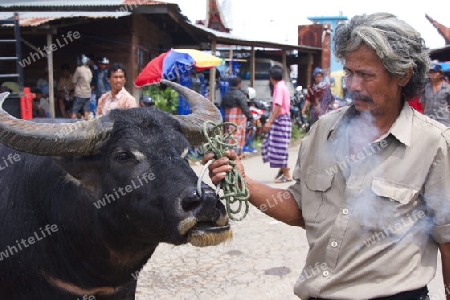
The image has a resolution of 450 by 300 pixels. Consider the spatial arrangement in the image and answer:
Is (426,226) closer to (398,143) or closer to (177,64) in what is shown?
(398,143)

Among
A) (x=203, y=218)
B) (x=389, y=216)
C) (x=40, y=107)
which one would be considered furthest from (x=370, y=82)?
(x=40, y=107)

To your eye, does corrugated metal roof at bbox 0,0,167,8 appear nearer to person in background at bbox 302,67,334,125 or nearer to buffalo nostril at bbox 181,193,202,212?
person in background at bbox 302,67,334,125

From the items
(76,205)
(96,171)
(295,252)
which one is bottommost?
(295,252)

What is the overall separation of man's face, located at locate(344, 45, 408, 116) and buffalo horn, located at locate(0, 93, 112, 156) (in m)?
1.17

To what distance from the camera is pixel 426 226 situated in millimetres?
1856

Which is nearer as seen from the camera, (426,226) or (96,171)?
(426,226)

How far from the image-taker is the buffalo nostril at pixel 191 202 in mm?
2045

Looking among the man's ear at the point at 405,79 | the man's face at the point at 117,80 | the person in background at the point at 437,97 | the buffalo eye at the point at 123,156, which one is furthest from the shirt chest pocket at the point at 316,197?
the person in background at the point at 437,97

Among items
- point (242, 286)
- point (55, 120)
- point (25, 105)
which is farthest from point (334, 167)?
point (25, 105)

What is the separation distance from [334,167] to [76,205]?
1295 mm

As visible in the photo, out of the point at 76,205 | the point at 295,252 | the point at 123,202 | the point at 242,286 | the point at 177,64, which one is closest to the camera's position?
the point at 123,202

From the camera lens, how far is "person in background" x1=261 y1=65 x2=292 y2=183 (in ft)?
24.6

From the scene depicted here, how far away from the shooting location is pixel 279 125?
764 centimetres

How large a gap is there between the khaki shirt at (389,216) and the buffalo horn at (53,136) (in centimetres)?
114
